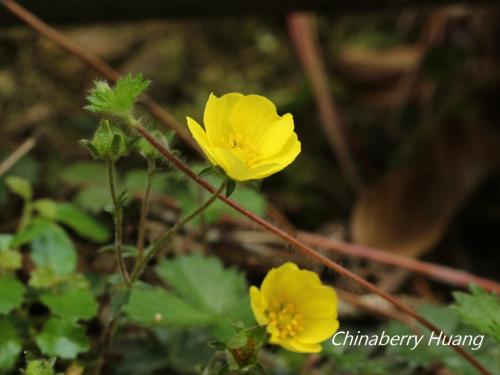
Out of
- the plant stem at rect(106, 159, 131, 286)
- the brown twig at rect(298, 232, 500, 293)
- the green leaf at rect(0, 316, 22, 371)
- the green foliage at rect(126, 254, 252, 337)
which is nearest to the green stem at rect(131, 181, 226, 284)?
the plant stem at rect(106, 159, 131, 286)

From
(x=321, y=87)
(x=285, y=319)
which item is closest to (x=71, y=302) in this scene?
(x=285, y=319)

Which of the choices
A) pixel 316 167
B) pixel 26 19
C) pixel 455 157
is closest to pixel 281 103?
pixel 316 167

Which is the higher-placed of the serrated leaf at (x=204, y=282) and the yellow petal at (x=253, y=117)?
the yellow petal at (x=253, y=117)

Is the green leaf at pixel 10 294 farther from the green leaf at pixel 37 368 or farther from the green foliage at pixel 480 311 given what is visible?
the green foliage at pixel 480 311

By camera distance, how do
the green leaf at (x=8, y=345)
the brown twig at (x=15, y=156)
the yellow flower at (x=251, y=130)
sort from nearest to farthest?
the yellow flower at (x=251, y=130) < the green leaf at (x=8, y=345) < the brown twig at (x=15, y=156)

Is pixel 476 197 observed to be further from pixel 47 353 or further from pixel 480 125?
pixel 47 353

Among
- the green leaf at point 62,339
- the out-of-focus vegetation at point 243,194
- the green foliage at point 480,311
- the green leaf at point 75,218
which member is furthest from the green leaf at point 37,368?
the green foliage at point 480,311
